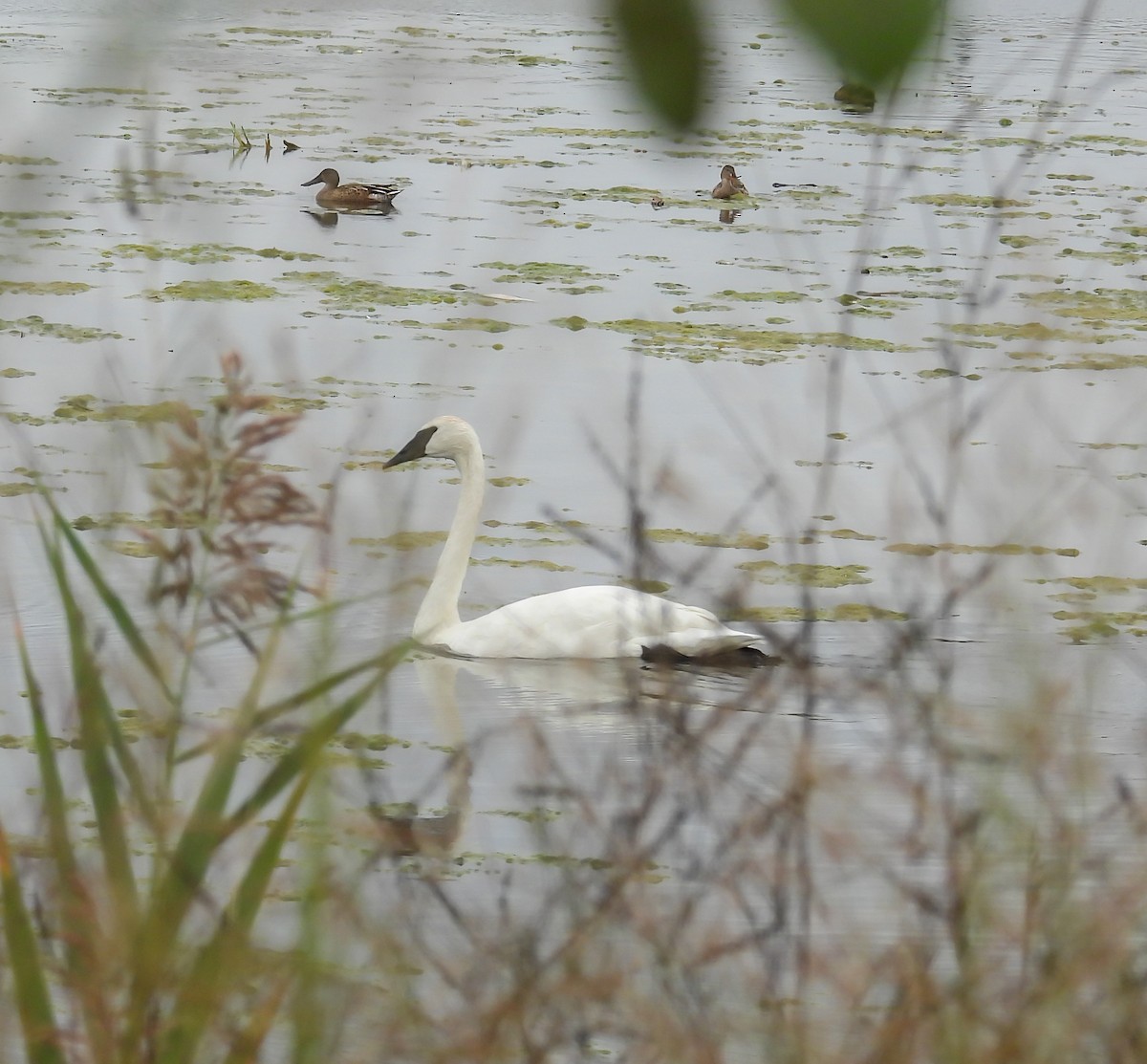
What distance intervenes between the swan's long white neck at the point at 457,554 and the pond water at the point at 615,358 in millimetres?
215

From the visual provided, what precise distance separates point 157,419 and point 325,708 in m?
0.29

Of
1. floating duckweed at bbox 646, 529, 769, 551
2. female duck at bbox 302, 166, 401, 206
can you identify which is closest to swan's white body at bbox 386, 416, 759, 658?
floating duckweed at bbox 646, 529, 769, 551

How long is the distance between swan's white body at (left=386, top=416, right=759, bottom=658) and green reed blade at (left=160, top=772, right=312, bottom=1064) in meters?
3.38

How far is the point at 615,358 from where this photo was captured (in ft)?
31.5

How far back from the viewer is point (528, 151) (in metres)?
16.2

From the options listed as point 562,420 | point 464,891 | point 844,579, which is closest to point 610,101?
point 464,891

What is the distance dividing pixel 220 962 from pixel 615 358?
8061 millimetres

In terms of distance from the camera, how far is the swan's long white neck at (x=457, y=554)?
623 centimetres

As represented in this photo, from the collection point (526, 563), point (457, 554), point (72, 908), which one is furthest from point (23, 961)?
point (526, 563)

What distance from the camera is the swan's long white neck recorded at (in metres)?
6.23

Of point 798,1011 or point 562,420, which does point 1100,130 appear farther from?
point 798,1011

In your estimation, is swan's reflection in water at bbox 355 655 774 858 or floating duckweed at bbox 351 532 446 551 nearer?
floating duckweed at bbox 351 532 446 551

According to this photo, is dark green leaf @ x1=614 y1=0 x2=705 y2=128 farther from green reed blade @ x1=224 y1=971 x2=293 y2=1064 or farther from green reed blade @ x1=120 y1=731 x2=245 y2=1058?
green reed blade @ x1=224 y1=971 x2=293 y2=1064

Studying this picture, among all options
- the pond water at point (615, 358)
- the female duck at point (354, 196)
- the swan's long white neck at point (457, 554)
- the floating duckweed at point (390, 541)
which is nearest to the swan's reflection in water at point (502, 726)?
the pond water at point (615, 358)
